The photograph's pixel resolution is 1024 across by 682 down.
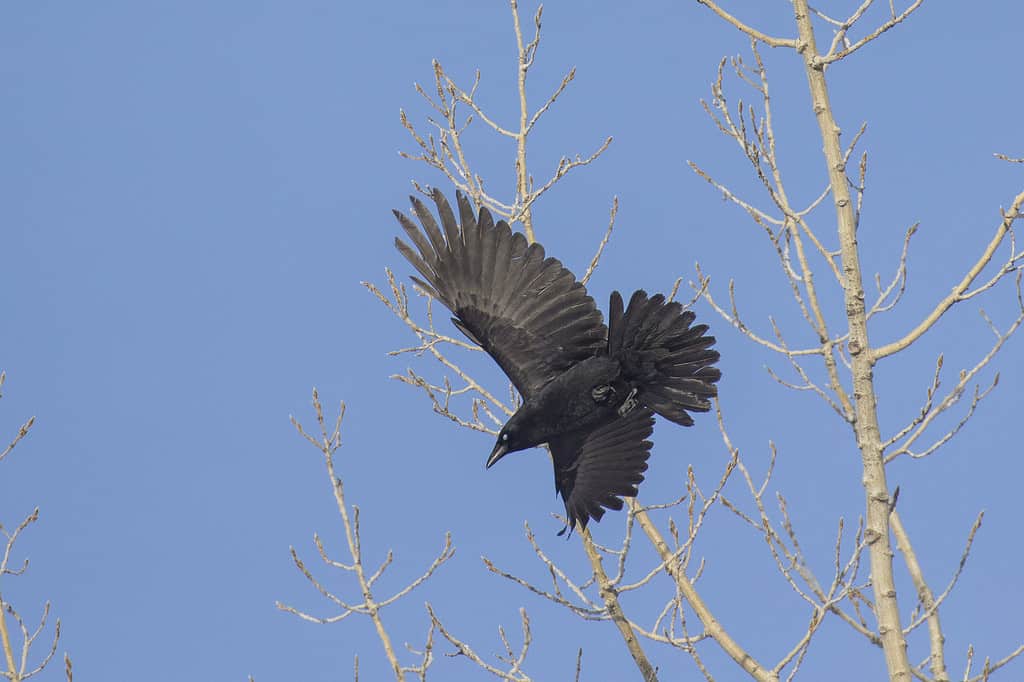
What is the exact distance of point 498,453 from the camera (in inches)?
290

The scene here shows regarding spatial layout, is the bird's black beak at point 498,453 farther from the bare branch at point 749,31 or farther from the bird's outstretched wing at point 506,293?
the bare branch at point 749,31

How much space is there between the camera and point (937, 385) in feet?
18.2

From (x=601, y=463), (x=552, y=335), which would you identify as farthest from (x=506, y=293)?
(x=601, y=463)

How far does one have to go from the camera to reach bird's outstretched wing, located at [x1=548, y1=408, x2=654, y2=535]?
7.74m

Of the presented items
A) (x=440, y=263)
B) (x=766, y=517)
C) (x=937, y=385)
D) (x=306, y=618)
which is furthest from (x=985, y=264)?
(x=306, y=618)

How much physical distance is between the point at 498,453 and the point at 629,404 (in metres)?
0.83

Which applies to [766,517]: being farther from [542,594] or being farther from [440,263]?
[440,263]

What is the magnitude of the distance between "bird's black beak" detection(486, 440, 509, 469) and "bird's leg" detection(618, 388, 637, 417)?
0.73m

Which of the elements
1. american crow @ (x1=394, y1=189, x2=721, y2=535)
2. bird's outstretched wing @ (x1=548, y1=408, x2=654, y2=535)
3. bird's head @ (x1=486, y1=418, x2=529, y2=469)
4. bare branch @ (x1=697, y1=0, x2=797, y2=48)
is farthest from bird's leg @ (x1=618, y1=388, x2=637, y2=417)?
bare branch @ (x1=697, y1=0, x2=797, y2=48)

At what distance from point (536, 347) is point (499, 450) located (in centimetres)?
65

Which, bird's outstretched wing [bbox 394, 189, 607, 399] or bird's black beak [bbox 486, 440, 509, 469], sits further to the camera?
bird's black beak [bbox 486, 440, 509, 469]

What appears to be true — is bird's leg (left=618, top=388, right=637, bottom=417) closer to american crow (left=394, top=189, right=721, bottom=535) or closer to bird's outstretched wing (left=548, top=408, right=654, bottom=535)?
american crow (left=394, top=189, right=721, bottom=535)

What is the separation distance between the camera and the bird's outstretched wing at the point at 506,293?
7.00m

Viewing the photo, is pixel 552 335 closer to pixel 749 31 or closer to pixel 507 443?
pixel 507 443
